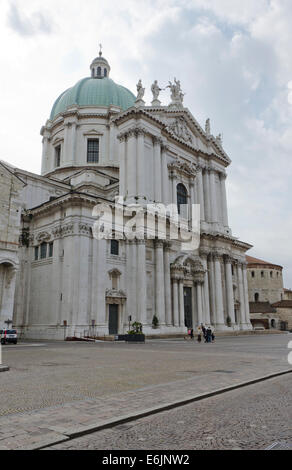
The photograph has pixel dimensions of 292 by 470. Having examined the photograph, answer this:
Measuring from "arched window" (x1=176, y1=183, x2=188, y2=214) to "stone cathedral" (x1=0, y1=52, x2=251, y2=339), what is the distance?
0.18 meters

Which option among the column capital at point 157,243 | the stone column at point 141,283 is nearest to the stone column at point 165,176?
the column capital at point 157,243

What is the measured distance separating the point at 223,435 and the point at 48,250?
3240cm

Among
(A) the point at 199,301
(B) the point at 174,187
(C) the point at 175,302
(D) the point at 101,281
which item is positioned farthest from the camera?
(B) the point at 174,187

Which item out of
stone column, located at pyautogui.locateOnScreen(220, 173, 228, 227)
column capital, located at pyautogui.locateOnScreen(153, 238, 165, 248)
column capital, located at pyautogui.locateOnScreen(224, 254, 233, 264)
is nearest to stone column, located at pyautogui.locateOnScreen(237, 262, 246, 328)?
column capital, located at pyautogui.locateOnScreen(224, 254, 233, 264)

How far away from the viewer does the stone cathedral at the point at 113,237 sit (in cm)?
3197

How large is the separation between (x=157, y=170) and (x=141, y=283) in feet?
42.4

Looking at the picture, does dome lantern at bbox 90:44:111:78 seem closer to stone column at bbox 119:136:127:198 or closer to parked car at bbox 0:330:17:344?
stone column at bbox 119:136:127:198

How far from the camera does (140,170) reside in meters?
38.5

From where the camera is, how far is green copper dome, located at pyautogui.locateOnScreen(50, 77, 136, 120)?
5162 cm

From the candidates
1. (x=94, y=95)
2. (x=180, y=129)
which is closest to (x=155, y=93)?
(x=180, y=129)

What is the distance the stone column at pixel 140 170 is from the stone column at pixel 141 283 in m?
4.83

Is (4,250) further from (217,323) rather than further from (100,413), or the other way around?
(217,323)

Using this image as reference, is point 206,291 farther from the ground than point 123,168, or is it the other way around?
point 123,168

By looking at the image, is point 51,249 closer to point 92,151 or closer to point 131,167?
point 131,167
